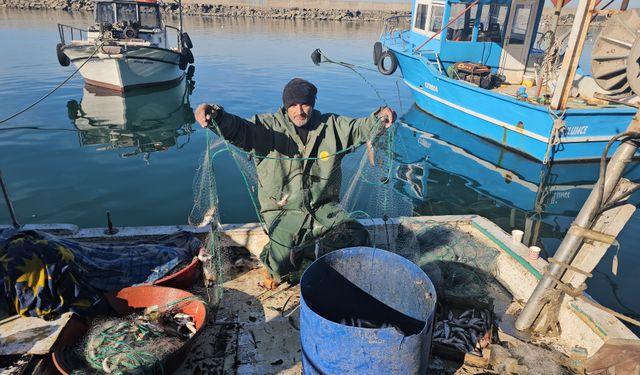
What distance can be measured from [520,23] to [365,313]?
1335cm

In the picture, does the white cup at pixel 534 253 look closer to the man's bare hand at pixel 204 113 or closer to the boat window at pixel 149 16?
the man's bare hand at pixel 204 113

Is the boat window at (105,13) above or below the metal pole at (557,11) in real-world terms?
below

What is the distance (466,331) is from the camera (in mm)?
3307

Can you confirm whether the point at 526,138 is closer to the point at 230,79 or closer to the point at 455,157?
the point at 455,157

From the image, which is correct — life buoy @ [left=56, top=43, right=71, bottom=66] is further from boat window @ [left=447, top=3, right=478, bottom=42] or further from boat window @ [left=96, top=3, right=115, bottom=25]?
boat window @ [left=447, top=3, right=478, bottom=42]

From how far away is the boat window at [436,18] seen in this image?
45.9 feet

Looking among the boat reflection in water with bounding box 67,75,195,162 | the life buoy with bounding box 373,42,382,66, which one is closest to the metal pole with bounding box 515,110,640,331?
the boat reflection in water with bounding box 67,75,195,162

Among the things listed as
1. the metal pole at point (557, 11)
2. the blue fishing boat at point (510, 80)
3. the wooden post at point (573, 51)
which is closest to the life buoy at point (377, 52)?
the blue fishing boat at point (510, 80)

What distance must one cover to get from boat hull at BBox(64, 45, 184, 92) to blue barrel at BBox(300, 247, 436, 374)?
14.8 metres

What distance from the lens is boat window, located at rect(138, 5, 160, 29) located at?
17.6m

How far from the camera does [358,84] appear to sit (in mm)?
19531

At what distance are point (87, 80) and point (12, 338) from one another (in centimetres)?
1610

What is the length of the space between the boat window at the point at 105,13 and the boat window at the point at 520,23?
1547 cm

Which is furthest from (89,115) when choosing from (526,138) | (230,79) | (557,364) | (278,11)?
(278,11)
